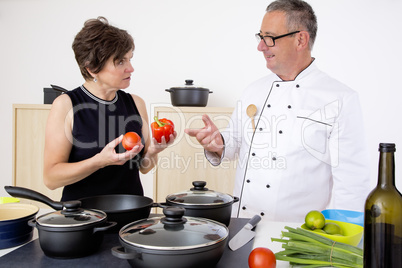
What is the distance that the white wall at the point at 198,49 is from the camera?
3.12 metres

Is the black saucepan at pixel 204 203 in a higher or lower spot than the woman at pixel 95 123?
lower

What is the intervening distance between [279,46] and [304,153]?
0.55 m

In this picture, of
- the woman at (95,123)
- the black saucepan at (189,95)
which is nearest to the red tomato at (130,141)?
the woman at (95,123)

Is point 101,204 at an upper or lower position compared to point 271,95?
lower

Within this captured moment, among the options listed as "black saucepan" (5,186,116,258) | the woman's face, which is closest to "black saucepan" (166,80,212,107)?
the woman's face

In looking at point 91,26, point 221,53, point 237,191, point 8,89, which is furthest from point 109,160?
point 8,89

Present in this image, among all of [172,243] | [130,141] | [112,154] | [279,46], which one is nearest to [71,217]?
[172,243]

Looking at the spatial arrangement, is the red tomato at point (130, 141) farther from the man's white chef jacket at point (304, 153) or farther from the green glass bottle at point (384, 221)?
the green glass bottle at point (384, 221)

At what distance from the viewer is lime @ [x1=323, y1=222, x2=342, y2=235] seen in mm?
1030

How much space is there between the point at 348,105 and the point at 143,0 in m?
2.34

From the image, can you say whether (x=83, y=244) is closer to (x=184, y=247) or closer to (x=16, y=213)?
(x=184, y=247)

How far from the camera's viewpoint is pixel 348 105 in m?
1.82

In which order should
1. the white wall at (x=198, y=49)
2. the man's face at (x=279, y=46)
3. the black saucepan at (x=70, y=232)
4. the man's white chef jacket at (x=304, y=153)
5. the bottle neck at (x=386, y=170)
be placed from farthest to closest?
1. the white wall at (x=198, y=49)
2. the man's face at (x=279, y=46)
3. the man's white chef jacket at (x=304, y=153)
4. the black saucepan at (x=70, y=232)
5. the bottle neck at (x=386, y=170)

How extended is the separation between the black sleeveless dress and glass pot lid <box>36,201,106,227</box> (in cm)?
69
